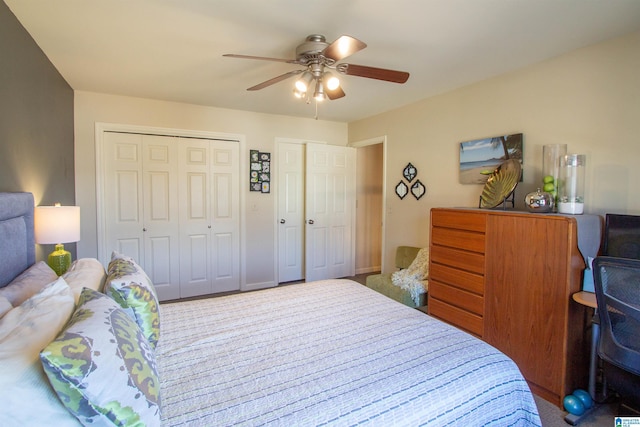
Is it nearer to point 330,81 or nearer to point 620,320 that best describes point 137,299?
point 330,81

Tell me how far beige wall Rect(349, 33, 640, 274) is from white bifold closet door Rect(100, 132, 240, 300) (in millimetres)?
2317

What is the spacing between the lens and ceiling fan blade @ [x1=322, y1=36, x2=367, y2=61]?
164 cm

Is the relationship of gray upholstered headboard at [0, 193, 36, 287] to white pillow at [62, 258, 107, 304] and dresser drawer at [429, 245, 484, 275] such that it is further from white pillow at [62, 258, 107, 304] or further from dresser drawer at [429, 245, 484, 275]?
dresser drawer at [429, 245, 484, 275]

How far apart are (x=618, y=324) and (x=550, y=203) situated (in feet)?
3.15

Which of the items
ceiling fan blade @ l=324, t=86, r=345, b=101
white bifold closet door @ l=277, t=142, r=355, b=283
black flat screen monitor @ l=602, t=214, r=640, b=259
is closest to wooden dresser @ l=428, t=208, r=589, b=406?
black flat screen monitor @ l=602, t=214, r=640, b=259

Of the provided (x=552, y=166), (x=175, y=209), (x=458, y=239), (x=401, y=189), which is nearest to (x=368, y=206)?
(x=401, y=189)

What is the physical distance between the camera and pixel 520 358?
223cm

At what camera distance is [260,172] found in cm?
431

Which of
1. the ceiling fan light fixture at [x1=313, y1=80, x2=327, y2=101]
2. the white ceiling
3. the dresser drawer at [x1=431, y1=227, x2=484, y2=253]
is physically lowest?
the dresser drawer at [x1=431, y1=227, x2=484, y2=253]

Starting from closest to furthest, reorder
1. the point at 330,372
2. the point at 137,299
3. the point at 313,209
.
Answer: the point at 330,372, the point at 137,299, the point at 313,209

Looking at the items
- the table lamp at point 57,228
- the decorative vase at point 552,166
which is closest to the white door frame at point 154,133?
the table lamp at point 57,228

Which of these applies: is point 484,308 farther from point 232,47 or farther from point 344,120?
point 344,120

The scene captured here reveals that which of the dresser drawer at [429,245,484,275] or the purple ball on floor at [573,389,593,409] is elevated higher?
the dresser drawer at [429,245,484,275]

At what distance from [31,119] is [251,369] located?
7.70 ft
